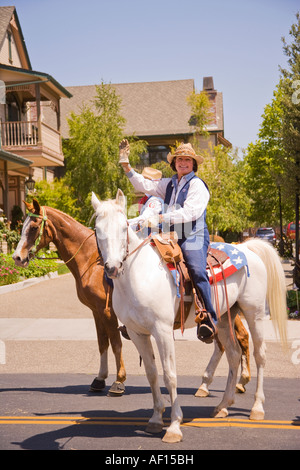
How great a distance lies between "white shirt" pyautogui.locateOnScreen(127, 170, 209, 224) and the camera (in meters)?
5.83

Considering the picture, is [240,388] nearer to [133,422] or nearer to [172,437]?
[133,422]

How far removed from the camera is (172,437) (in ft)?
17.9

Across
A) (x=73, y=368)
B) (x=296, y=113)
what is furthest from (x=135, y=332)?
(x=296, y=113)

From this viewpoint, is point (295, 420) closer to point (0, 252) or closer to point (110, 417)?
point (110, 417)

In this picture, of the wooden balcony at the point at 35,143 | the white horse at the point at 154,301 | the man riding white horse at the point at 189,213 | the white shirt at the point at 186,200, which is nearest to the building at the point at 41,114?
the wooden balcony at the point at 35,143

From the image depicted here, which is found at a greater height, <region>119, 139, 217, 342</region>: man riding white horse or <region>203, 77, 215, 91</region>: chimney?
<region>203, 77, 215, 91</region>: chimney

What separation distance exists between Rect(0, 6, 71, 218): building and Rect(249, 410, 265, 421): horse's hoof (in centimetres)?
1900

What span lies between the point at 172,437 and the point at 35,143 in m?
24.6

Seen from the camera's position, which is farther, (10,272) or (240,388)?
(10,272)

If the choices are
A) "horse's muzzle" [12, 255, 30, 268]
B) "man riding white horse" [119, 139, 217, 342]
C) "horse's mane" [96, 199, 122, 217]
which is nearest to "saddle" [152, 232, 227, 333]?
"man riding white horse" [119, 139, 217, 342]

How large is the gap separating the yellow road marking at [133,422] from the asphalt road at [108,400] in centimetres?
1

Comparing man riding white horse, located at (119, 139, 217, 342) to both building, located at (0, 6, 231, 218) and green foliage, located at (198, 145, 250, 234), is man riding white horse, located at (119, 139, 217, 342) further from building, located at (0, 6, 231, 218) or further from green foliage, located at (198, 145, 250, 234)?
green foliage, located at (198, 145, 250, 234)

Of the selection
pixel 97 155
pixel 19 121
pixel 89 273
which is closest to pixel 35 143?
pixel 19 121

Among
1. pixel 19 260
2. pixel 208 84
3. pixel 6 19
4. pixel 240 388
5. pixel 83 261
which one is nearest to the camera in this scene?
pixel 240 388
